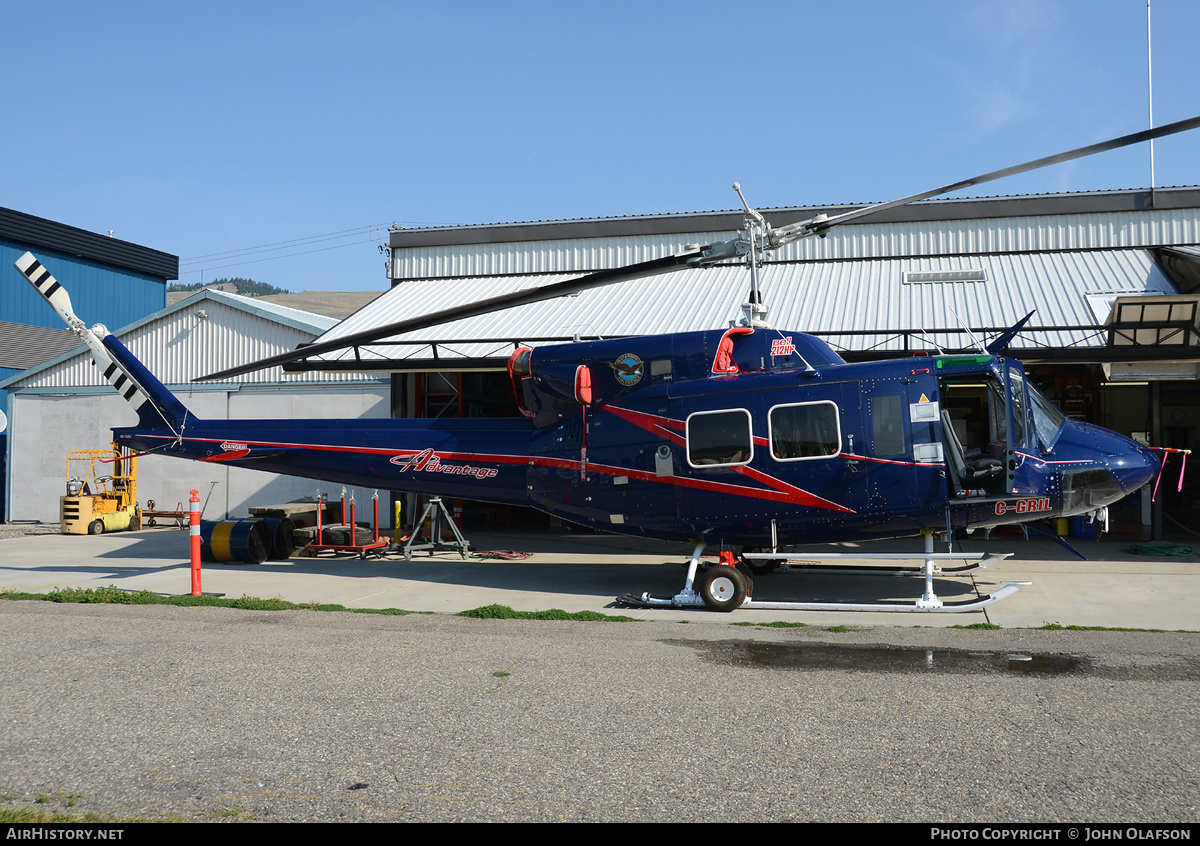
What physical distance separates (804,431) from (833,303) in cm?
852

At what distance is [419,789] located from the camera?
448 cm

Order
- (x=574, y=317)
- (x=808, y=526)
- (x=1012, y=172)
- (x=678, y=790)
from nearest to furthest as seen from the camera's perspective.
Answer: (x=678, y=790) → (x=1012, y=172) → (x=808, y=526) → (x=574, y=317)

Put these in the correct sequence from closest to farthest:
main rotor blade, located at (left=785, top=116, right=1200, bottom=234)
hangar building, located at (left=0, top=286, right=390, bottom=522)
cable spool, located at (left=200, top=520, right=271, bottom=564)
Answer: main rotor blade, located at (left=785, top=116, right=1200, bottom=234) → cable spool, located at (left=200, top=520, right=271, bottom=564) → hangar building, located at (left=0, top=286, right=390, bottom=522)

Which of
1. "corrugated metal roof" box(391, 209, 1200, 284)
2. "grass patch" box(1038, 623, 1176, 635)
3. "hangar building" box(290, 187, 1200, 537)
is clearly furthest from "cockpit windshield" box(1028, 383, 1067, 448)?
"corrugated metal roof" box(391, 209, 1200, 284)

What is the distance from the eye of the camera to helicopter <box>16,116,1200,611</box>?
32.1ft

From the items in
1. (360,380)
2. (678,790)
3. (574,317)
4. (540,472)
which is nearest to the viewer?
(678,790)

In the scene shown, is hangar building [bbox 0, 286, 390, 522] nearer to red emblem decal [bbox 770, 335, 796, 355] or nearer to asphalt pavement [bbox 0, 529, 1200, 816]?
asphalt pavement [bbox 0, 529, 1200, 816]

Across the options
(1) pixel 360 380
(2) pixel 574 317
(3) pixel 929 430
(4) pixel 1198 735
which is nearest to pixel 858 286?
(2) pixel 574 317

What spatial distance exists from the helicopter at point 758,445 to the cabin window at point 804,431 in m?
0.02

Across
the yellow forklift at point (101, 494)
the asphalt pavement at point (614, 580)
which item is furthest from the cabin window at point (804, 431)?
the yellow forklift at point (101, 494)

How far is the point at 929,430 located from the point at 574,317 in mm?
10172

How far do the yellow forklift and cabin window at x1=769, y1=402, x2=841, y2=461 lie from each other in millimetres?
16231

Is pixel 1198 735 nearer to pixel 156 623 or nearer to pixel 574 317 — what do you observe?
pixel 156 623

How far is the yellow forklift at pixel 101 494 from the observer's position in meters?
19.9
